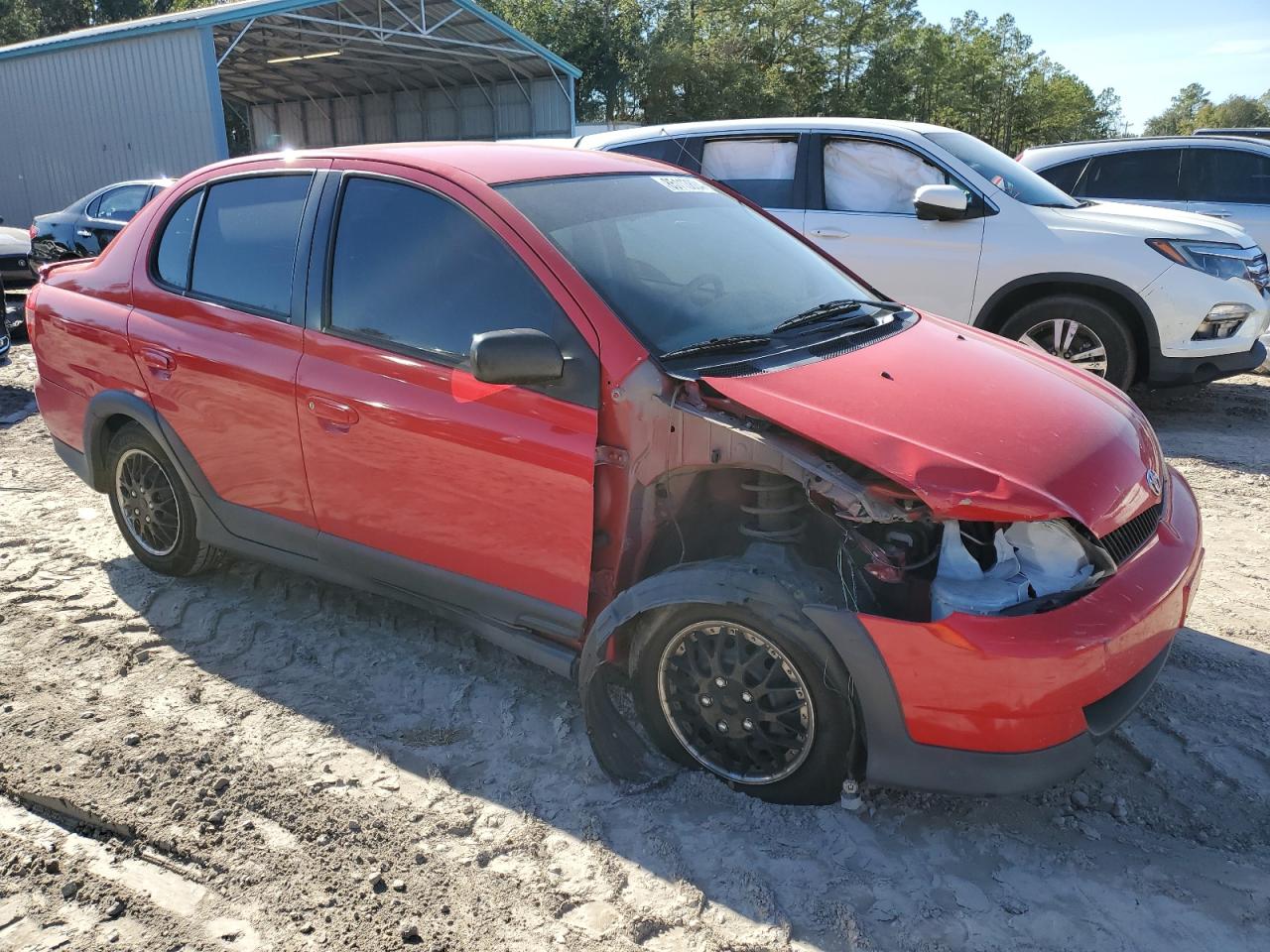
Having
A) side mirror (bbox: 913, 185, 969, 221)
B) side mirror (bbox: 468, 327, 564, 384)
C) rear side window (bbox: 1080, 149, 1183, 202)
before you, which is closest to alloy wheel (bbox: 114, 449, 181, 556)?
side mirror (bbox: 468, 327, 564, 384)

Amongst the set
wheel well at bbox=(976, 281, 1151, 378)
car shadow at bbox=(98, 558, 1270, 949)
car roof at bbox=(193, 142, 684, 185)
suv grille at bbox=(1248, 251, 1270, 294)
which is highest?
car roof at bbox=(193, 142, 684, 185)

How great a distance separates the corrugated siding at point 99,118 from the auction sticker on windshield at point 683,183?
1650 centimetres

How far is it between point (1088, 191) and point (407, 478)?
800cm

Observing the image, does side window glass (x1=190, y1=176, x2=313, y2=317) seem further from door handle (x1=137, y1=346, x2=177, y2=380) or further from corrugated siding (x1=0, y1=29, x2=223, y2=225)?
corrugated siding (x1=0, y1=29, x2=223, y2=225)

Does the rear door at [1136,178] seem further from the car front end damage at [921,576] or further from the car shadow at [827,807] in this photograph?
the car front end damage at [921,576]

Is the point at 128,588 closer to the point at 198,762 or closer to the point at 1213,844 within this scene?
the point at 198,762

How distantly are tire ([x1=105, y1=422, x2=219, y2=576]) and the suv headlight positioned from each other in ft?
19.1

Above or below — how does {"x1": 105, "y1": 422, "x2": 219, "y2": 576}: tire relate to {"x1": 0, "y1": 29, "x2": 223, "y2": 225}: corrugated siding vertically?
below

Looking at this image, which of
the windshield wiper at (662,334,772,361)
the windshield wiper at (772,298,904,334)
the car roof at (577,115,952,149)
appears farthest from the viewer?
the car roof at (577,115,952,149)

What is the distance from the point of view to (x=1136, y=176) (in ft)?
29.3

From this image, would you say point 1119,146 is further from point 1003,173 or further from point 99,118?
point 99,118

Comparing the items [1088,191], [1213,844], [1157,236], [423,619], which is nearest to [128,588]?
[423,619]

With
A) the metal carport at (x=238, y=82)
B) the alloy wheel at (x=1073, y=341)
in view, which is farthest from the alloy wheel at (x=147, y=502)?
the metal carport at (x=238, y=82)

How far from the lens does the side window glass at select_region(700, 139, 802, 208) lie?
7.14 meters
